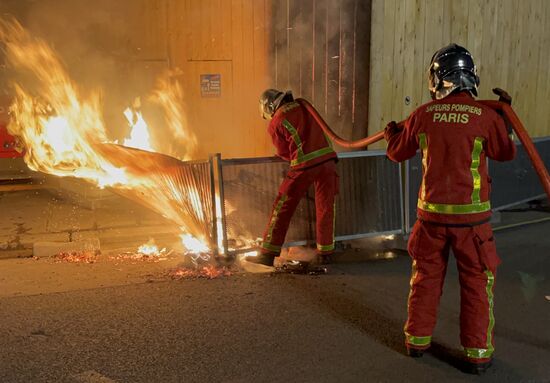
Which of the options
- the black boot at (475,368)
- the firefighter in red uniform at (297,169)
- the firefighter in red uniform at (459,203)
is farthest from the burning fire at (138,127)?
the black boot at (475,368)

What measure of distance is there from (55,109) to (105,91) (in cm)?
89

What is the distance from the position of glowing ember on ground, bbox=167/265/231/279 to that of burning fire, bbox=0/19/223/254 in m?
0.33

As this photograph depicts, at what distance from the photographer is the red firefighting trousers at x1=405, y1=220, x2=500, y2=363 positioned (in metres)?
3.81

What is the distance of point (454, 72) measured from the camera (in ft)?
12.8

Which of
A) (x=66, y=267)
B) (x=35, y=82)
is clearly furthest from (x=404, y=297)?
(x=35, y=82)

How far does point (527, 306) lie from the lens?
5.05 m

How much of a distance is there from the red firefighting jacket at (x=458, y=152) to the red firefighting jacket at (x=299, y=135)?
2.20m

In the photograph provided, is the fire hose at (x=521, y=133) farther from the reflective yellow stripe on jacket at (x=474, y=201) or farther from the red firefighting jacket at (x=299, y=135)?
the red firefighting jacket at (x=299, y=135)

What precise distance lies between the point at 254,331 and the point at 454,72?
2502 mm

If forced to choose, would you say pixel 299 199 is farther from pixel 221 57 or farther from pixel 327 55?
pixel 221 57

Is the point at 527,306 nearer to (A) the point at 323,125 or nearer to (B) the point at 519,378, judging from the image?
(B) the point at 519,378

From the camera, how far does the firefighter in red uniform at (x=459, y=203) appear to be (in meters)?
3.79

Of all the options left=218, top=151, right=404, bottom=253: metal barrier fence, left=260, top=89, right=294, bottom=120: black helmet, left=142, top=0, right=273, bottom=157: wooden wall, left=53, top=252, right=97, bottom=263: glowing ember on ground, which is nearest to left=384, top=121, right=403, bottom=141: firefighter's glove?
left=260, top=89, right=294, bottom=120: black helmet

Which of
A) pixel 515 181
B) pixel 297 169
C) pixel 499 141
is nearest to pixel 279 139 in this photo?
pixel 297 169
